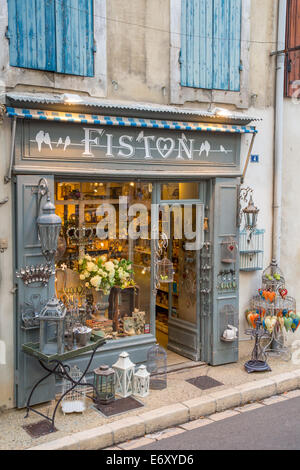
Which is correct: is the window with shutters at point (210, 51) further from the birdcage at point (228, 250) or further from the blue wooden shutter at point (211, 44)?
the birdcage at point (228, 250)

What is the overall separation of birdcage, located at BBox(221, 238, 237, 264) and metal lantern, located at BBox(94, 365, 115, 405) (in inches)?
107

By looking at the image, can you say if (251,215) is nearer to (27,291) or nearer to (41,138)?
(41,138)

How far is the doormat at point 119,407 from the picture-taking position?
21.7ft

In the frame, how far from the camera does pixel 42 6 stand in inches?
266

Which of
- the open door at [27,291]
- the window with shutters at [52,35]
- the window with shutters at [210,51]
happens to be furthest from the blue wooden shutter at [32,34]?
the window with shutters at [210,51]

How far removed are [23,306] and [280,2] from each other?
22.0ft

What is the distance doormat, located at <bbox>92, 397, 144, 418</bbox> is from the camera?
6.62 meters

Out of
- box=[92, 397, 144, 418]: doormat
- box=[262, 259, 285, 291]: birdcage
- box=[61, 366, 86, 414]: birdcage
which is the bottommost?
box=[92, 397, 144, 418]: doormat

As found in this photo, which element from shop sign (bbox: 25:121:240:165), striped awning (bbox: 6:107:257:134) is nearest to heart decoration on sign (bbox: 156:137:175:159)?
shop sign (bbox: 25:121:240:165)

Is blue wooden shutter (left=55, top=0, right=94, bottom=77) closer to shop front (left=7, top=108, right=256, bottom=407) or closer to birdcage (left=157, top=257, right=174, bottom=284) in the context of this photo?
shop front (left=7, top=108, right=256, bottom=407)

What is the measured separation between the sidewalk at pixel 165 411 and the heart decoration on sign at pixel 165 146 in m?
3.38

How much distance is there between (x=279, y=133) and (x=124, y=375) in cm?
498

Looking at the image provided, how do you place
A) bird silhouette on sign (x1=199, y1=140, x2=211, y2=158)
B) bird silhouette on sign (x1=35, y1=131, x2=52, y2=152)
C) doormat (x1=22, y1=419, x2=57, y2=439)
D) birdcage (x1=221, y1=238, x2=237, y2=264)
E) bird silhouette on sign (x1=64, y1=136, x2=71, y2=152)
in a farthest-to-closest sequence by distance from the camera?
birdcage (x1=221, y1=238, x2=237, y2=264), bird silhouette on sign (x1=199, y1=140, x2=211, y2=158), bird silhouette on sign (x1=64, y1=136, x2=71, y2=152), bird silhouette on sign (x1=35, y1=131, x2=52, y2=152), doormat (x1=22, y1=419, x2=57, y2=439)
